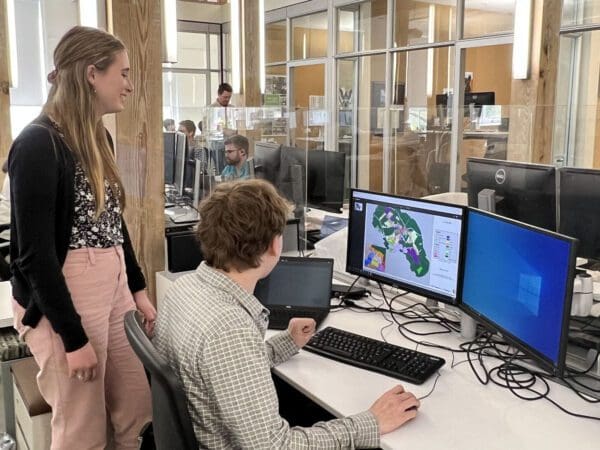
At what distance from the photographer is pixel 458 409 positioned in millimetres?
1458

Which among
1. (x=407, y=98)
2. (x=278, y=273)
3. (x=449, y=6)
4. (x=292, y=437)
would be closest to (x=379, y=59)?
(x=407, y=98)

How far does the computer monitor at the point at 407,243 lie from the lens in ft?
6.07

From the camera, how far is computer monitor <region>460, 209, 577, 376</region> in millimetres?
1362

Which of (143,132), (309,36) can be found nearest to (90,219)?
(143,132)

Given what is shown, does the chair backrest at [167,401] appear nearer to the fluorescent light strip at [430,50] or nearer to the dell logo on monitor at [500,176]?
the dell logo on monitor at [500,176]

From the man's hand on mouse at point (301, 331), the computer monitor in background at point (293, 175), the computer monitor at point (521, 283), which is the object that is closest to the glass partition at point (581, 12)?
the computer monitor in background at point (293, 175)

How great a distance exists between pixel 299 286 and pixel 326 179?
133cm

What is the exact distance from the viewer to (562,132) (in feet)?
15.5

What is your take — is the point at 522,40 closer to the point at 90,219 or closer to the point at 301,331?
the point at 301,331

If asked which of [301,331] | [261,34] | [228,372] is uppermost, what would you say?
[261,34]

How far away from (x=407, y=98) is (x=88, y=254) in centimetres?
577

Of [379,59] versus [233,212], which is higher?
[379,59]

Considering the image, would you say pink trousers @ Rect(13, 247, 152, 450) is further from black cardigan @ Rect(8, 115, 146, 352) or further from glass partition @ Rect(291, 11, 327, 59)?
glass partition @ Rect(291, 11, 327, 59)

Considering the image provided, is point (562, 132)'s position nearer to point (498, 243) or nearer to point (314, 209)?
point (314, 209)
